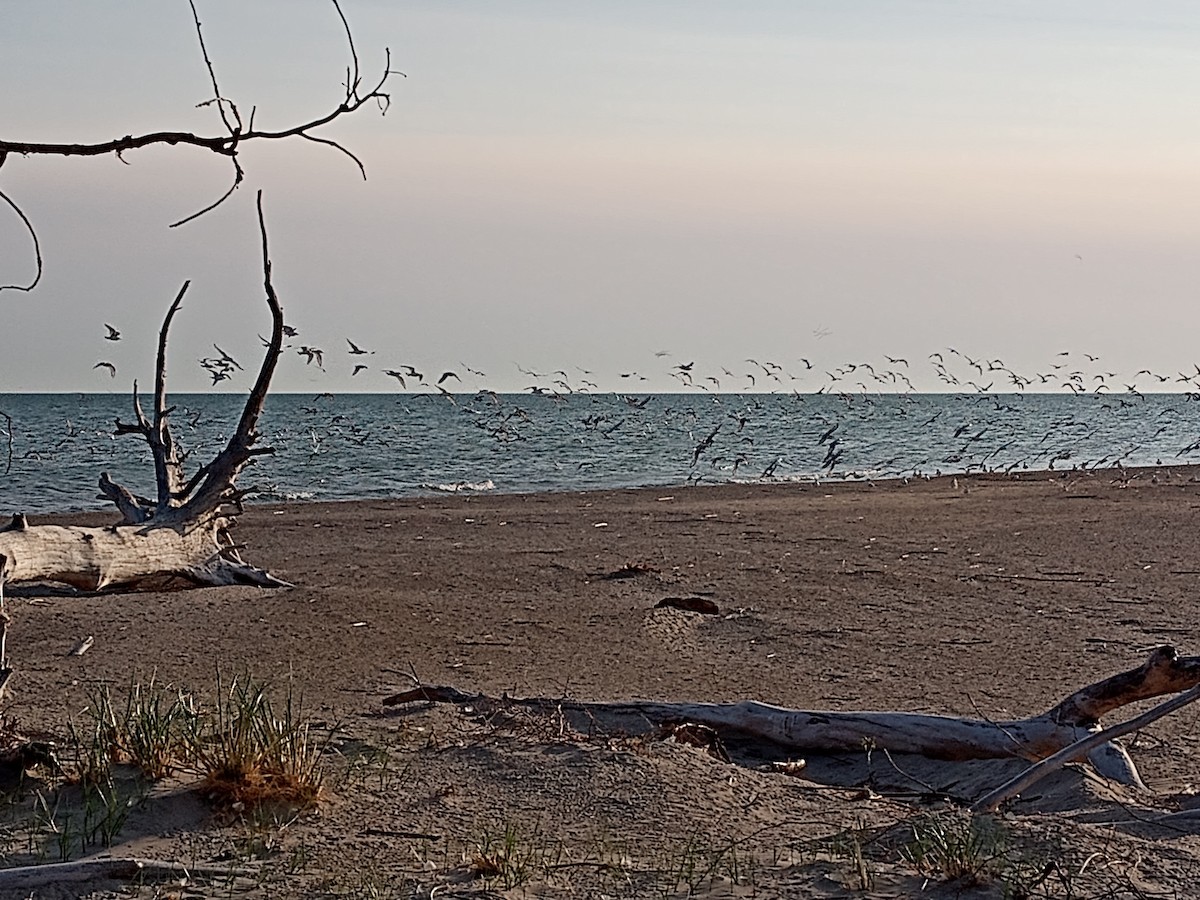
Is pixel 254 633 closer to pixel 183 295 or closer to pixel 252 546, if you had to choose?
pixel 183 295

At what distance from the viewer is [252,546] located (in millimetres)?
16812

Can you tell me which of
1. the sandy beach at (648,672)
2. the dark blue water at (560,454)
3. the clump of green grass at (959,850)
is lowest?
the dark blue water at (560,454)

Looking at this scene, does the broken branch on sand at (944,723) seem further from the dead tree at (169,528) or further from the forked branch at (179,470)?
the forked branch at (179,470)

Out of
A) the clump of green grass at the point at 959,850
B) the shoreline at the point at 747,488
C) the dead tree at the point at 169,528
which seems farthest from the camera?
the shoreline at the point at 747,488

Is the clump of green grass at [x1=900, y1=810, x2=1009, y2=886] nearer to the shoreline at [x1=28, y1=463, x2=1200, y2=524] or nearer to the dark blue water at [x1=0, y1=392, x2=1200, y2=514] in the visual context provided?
the dark blue water at [x1=0, y1=392, x2=1200, y2=514]

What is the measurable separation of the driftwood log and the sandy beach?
115mm

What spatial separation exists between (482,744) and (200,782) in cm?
129

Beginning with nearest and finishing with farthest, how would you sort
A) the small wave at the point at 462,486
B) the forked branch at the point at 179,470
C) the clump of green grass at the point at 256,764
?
the clump of green grass at the point at 256,764 < the forked branch at the point at 179,470 < the small wave at the point at 462,486

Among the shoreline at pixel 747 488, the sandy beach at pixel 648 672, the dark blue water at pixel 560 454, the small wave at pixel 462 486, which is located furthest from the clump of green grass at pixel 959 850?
the small wave at pixel 462 486

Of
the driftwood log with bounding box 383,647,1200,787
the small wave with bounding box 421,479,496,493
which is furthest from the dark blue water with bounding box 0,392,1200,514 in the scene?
the driftwood log with bounding box 383,647,1200,787

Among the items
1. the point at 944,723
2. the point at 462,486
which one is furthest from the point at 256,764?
the point at 462,486

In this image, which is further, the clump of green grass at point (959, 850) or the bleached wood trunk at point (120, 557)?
the bleached wood trunk at point (120, 557)

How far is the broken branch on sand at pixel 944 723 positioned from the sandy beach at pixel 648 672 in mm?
115

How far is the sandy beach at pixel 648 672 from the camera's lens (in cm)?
467
